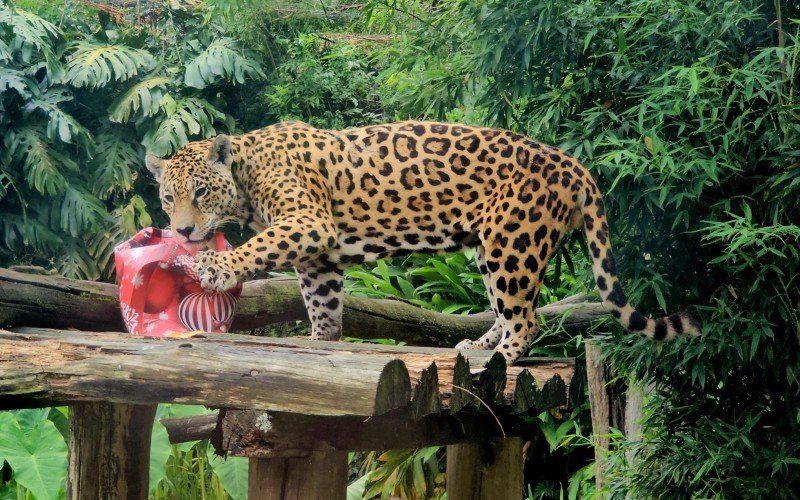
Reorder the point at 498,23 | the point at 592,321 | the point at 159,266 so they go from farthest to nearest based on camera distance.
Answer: the point at 592,321
the point at 498,23
the point at 159,266

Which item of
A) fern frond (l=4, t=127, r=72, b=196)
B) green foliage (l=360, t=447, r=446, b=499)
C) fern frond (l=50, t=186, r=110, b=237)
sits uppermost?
fern frond (l=4, t=127, r=72, b=196)

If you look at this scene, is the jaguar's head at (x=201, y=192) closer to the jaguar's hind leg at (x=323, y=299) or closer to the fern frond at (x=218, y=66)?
the jaguar's hind leg at (x=323, y=299)

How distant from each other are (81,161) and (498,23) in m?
6.23

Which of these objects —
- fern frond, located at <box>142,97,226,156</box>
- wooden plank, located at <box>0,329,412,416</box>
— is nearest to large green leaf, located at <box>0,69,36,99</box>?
fern frond, located at <box>142,97,226,156</box>

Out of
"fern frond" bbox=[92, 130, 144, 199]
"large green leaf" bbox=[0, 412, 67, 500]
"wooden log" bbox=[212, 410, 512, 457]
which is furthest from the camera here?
"fern frond" bbox=[92, 130, 144, 199]

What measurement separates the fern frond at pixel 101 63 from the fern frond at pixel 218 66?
1.69 ft

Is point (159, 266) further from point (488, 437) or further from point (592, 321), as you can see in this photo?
point (592, 321)

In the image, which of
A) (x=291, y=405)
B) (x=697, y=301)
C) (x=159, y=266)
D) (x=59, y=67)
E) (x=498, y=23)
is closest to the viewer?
(x=291, y=405)

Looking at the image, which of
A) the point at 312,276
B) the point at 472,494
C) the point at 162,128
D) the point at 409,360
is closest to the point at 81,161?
the point at 162,128

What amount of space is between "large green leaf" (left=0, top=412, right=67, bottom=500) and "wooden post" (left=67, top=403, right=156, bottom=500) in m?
1.32

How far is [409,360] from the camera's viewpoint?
3.88 m

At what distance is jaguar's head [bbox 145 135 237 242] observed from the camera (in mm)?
5023

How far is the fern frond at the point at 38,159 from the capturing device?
31.2 feet

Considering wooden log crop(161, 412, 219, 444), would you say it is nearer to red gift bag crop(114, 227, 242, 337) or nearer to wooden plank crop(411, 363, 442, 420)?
red gift bag crop(114, 227, 242, 337)
